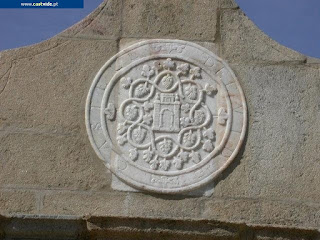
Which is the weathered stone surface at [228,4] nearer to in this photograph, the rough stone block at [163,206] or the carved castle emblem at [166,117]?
the carved castle emblem at [166,117]

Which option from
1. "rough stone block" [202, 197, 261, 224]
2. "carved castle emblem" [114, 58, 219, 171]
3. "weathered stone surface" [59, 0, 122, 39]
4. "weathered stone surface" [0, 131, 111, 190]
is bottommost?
"rough stone block" [202, 197, 261, 224]

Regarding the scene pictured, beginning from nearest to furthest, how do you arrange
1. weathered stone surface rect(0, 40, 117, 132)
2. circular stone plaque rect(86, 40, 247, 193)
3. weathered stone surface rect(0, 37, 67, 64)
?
circular stone plaque rect(86, 40, 247, 193)
weathered stone surface rect(0, 40, 117, 132)
weathered stone surface rect(0, 37, 67, 64)

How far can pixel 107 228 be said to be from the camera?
5.17 meters

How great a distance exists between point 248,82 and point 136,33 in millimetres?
832

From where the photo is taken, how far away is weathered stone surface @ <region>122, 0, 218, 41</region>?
5.71 meters

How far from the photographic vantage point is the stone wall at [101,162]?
17.4ft

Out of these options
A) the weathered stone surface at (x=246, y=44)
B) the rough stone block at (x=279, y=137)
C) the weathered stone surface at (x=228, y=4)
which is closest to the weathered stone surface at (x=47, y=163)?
the rough stone block at (x=279, y=137)

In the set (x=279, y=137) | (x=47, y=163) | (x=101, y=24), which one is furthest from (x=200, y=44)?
(x=47, y=163)

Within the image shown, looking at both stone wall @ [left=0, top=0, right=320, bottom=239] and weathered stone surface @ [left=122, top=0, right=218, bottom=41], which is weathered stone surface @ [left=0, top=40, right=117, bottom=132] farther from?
weathered stone surface @ [left=122, top=0, right=218, bottom=41]

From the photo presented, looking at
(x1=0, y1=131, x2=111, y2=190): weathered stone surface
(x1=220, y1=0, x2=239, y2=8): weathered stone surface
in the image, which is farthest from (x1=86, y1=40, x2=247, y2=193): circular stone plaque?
(x1=220, y1=0, x2=239, y2=8): weathered stone surface

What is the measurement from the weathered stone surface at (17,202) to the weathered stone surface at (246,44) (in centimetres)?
161

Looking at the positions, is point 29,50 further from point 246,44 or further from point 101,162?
point 246,44

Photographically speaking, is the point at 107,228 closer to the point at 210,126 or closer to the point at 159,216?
the point at 159,216

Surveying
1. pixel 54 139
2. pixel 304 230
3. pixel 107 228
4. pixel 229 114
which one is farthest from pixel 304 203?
pixel 54 139
